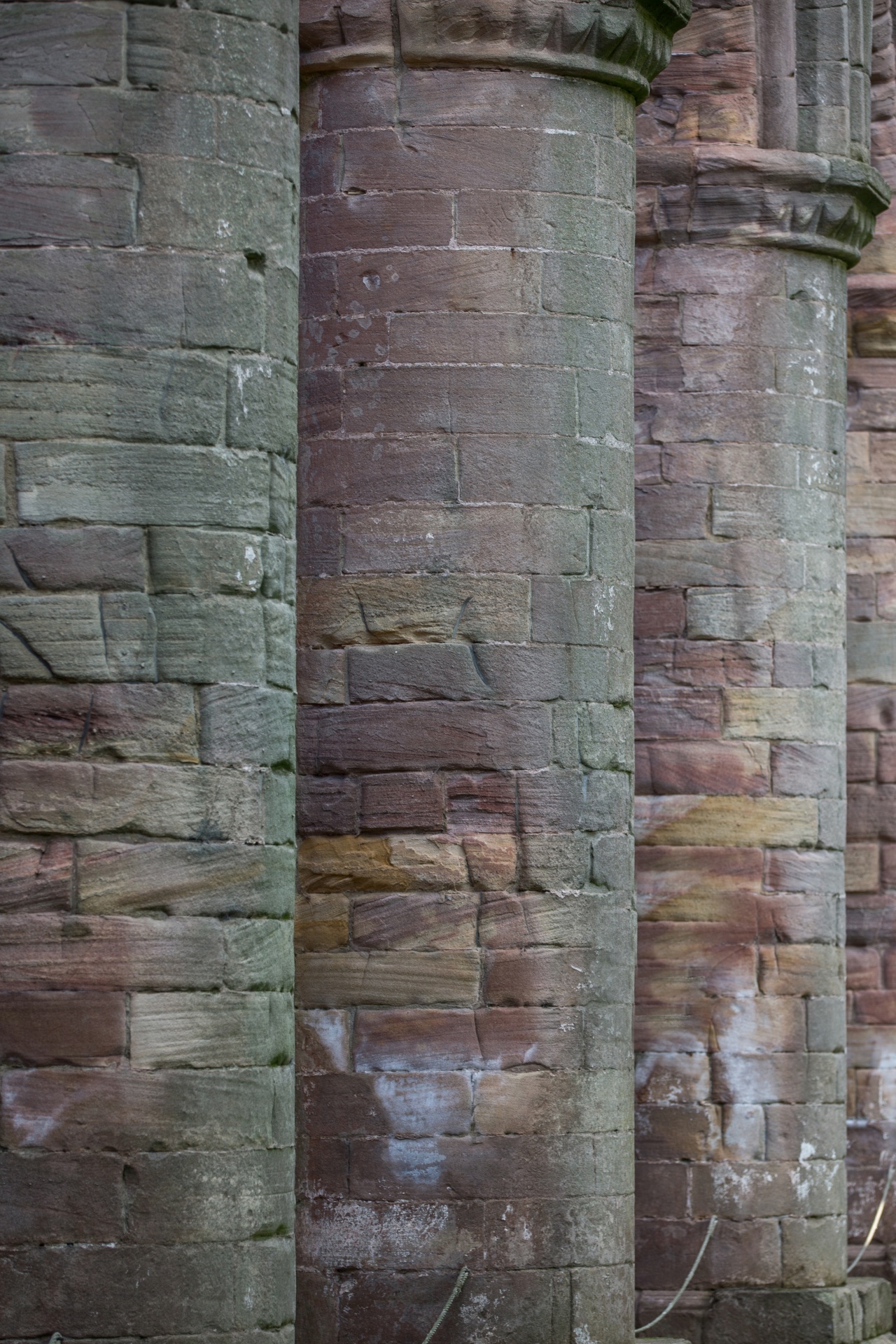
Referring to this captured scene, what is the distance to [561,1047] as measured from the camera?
1045cm

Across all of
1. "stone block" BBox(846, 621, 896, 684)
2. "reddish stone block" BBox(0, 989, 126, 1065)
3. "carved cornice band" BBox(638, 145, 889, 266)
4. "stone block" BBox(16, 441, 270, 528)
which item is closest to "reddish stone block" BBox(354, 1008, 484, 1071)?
"reddish stone block" BBox(0, 989, 126, 1065)

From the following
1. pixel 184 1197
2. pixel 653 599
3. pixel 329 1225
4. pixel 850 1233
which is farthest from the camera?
pixel 850 1233

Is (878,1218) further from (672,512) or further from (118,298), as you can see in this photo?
(118,298)

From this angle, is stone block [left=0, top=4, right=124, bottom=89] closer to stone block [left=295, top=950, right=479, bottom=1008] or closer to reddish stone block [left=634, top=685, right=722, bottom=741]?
stone block [left=295, top=950, right=479, bottom=1008]

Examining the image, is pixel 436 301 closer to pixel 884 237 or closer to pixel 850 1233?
pixel 884 237

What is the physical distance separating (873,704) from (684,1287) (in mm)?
3529

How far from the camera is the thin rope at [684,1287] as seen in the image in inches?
490

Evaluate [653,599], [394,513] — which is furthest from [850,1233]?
[394,513]

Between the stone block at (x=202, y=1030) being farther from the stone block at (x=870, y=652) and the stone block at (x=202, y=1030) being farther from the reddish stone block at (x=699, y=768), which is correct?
the stone block at (x=870, y=652)

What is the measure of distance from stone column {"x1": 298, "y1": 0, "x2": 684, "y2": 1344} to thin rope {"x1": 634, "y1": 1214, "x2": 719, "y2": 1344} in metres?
1.96

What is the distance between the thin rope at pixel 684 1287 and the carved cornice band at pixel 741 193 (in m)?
4.53

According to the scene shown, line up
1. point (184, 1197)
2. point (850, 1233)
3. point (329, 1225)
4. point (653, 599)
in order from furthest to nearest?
point (850, 1233)
point (653, 599)
point (329, 1225)
point (184, 1197)

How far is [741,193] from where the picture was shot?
13.0m

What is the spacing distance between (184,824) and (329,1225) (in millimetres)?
2752
